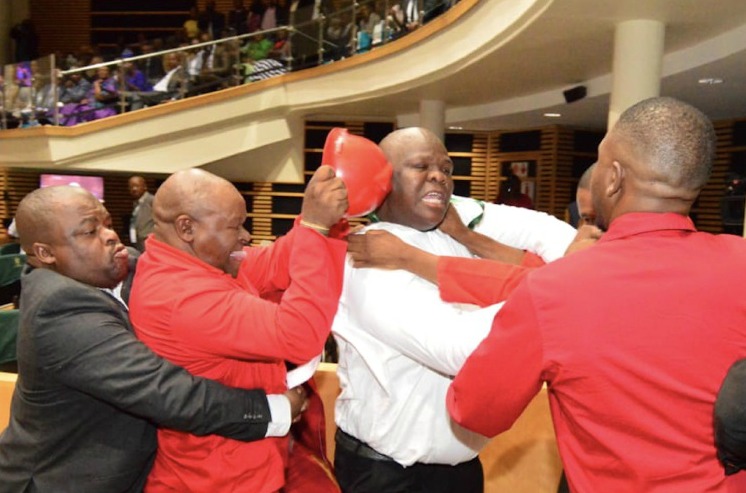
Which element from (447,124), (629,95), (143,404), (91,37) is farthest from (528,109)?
(91,37)

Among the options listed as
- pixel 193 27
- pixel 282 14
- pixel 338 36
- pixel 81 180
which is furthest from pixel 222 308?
pixel 193 27

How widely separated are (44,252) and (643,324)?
1.22 metres

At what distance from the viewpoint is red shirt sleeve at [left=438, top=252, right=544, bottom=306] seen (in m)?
1.35

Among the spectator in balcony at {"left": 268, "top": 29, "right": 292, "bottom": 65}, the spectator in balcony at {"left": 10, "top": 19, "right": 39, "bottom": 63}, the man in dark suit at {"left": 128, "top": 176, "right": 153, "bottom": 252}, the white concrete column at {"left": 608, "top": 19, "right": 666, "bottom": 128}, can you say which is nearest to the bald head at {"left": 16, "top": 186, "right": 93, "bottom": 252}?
the white concrete column at {"left": 608, "top": 19, "right": 666, "bottom": 128}

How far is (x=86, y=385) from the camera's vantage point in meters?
1.33

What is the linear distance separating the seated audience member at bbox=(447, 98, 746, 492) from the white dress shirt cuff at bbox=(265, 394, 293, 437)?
57cm

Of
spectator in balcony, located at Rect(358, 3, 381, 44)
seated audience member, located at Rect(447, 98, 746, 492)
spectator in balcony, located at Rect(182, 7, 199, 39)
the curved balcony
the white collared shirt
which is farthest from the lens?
spectator in balcony, located at Rect(182, 7, 199, 39)

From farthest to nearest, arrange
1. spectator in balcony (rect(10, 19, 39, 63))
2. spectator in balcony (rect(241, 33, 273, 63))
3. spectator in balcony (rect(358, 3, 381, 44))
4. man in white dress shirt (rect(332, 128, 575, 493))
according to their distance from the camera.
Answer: spectator in balcony (rect(10, 19, 39, 63)) → spectator in balcony (rect(241, 33, 273, 63)) → spectator in balcony (rect(358, 3, 381, 44)) → man in white dress shirt (rect(332, 128, 575, 493))

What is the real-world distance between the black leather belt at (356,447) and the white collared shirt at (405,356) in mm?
15

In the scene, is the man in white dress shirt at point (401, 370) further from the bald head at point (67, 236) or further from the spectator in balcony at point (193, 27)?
the spectator in balcony at point (193, 27)

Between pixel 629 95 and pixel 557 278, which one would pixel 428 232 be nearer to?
pixel 557 278

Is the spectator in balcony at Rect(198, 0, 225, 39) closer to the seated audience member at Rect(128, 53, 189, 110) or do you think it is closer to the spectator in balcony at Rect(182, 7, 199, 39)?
the spectator in balcony at Rect(182, 7, 199, 39)

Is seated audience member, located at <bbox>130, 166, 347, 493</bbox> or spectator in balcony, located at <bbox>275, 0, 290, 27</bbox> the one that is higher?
spectator in balcony, located at <bbox>275, 0, 290, 27</bbox>

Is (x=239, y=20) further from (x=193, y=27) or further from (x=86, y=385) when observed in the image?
(x=86, y=385)
